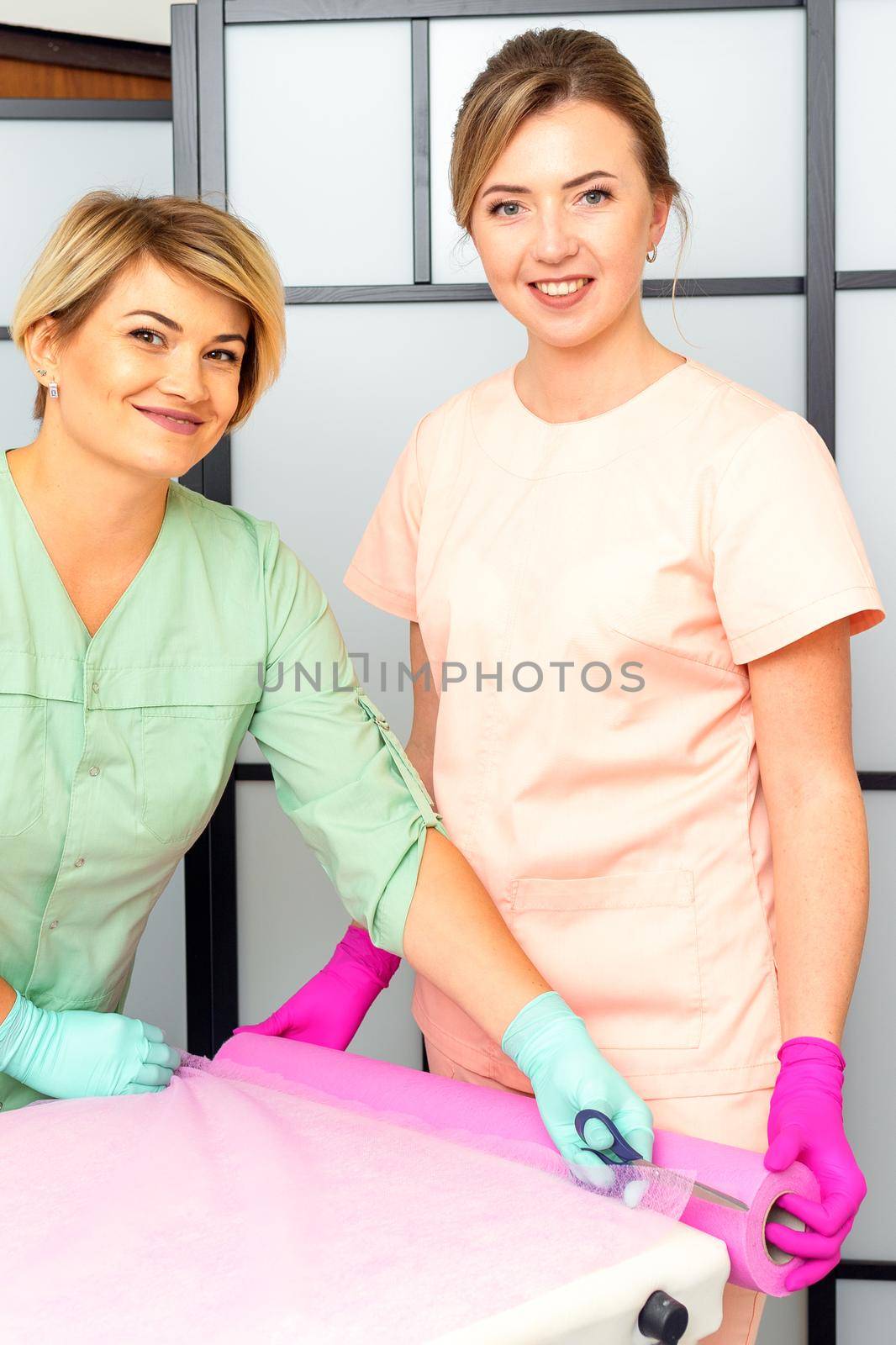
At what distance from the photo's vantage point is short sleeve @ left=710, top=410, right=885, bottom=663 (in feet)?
3.41

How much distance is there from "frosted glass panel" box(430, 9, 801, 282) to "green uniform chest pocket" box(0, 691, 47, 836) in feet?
2.96

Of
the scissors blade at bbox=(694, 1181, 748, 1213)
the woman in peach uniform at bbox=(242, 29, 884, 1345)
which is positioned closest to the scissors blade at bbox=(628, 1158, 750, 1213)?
the scissors blade at bbox=(694, 1181, 748, 1213)

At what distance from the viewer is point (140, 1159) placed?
2.99ft

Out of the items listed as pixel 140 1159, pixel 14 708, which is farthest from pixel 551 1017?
pixel 14 708

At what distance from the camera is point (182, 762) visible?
47.6 inches

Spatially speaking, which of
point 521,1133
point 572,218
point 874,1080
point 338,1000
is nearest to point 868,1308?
point 874,1080

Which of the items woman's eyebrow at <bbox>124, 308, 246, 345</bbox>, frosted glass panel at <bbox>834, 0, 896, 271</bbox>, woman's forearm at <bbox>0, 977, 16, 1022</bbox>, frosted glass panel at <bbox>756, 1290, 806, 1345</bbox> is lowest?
frosted glass panel at <bbox>756, 1290, 806, 1345</bbox>

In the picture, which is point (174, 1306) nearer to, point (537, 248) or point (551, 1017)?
point (551, 1017)

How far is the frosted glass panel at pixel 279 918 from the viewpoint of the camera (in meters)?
1.81

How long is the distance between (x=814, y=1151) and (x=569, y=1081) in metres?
0.19

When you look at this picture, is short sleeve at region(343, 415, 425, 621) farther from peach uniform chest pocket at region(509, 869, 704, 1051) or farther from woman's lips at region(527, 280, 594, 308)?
peach uniform chest pocket at region(509, 869, 704, 1051)

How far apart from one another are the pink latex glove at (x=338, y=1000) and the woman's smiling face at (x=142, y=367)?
22.6 inches

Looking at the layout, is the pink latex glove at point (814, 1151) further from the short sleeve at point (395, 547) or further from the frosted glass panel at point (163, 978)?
the frosted glass panel at point (163, 978)

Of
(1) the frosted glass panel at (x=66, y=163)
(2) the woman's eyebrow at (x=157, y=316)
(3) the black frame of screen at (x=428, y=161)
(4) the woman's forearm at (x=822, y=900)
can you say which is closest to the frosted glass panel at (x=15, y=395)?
(1) the frosted glass panel at (x=66, y=163)
